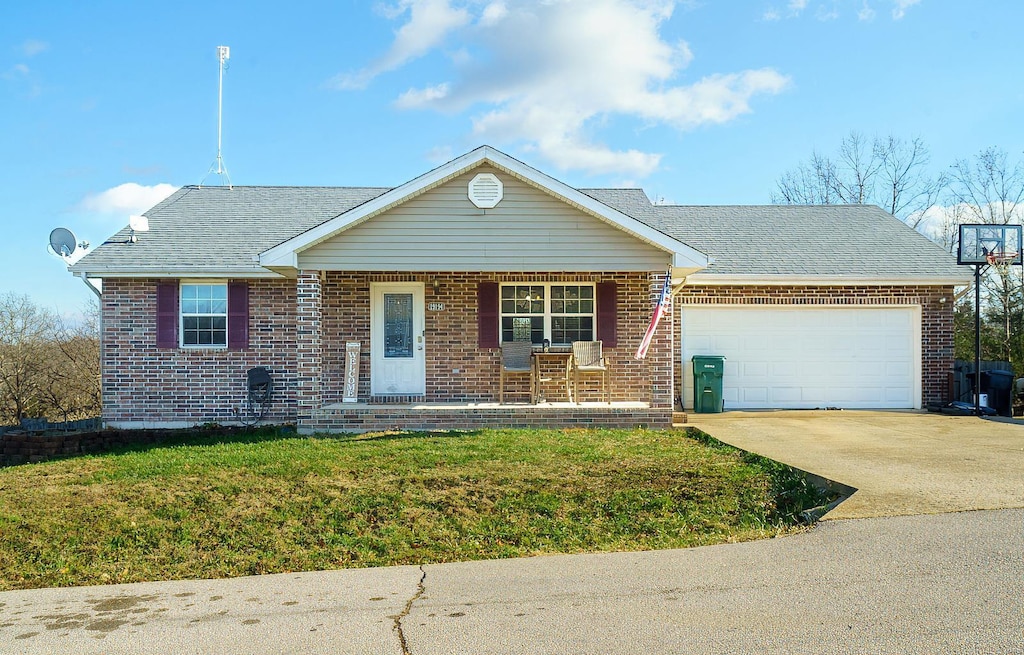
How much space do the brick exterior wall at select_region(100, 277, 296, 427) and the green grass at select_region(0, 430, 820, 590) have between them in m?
3.82

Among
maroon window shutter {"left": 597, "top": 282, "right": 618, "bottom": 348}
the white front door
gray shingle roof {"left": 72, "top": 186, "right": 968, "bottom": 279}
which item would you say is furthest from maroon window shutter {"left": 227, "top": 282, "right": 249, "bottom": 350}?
Result: maroon window shutter {"left": 597, "top": 282, "right": 618, "bottom": 348}

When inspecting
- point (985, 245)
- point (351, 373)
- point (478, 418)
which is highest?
point (985, 245)

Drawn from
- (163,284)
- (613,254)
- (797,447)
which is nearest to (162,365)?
(163,284)

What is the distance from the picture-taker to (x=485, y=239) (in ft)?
39.9

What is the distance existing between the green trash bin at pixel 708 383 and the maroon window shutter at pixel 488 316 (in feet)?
12.0

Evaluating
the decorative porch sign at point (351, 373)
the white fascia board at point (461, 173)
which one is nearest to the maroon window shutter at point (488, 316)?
the decorative porch sign at point (351, 373)

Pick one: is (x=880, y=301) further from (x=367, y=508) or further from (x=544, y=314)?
(x=367, y=508)

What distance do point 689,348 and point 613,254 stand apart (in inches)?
142

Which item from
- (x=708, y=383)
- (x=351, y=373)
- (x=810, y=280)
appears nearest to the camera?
(x=351, y=373)

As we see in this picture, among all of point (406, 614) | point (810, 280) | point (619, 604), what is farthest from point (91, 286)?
point (810, 280)

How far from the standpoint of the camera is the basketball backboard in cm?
1434

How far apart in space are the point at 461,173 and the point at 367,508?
5.91 metres

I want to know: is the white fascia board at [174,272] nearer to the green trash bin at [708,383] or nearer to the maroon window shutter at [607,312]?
the maroon window shutter at [607,312]

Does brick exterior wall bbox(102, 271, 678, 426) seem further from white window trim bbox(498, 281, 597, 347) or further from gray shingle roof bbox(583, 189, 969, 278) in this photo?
gray shingle roof bbox(583, 189, 969, 278)
